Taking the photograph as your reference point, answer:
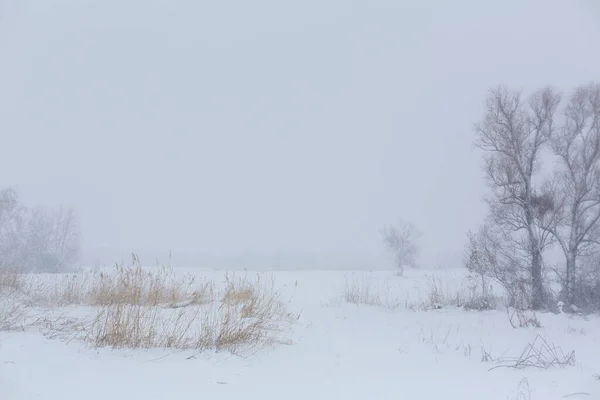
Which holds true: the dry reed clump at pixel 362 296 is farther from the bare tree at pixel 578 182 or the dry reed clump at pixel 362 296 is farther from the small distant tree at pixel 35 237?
the small distant tree at pixel 35 237

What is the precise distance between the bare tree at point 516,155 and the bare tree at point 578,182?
0.63m

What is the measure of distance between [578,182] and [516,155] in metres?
2.39

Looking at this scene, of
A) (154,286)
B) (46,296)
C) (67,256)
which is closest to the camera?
(154,286)

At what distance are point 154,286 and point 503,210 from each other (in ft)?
45.2

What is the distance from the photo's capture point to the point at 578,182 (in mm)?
15148

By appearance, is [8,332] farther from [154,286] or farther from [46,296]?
[46,296]

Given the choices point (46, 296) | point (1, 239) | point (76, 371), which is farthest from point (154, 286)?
point (1, 239)

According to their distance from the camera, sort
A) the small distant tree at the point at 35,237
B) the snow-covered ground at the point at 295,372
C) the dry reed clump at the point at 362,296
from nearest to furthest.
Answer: the snow-covered ground at the point at 295,372, the dry reed clump at the point at 362,296, the small distant tree at the point at 35,237

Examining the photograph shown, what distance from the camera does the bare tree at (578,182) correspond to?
1458cm

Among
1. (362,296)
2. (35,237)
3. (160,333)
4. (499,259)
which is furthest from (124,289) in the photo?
(35,237)

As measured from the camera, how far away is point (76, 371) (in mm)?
4098

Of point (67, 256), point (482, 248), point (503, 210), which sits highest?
point (503, 210)

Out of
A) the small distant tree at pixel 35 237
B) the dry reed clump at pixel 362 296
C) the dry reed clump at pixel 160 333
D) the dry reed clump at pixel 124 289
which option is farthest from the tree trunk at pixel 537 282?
the small distant tree at pixel 35 237

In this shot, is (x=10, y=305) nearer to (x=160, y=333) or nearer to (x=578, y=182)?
(x=160, y=333)
